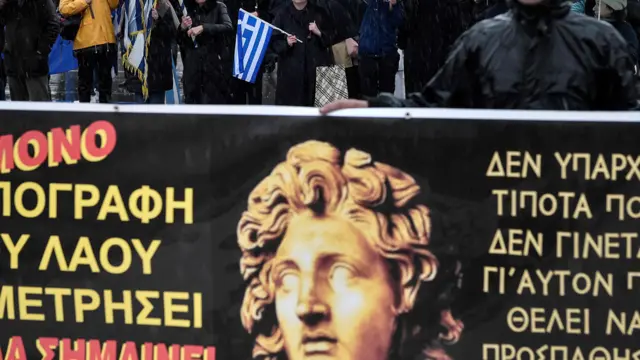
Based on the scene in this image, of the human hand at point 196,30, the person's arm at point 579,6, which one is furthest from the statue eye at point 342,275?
the human hand at point 196,30

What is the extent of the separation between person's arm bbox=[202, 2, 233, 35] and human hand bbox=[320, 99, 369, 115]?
7758 mm

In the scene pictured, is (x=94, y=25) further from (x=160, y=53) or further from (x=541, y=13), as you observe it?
(x=541, y=13)

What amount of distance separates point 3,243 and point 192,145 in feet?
2.83

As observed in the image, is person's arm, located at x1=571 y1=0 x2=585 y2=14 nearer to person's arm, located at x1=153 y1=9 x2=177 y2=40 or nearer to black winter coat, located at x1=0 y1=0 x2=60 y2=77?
person's arm, located at x1=153 y1=9 x2=177 y2=40

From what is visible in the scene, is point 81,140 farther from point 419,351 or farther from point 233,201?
point 419,351

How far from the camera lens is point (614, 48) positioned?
4773 mm

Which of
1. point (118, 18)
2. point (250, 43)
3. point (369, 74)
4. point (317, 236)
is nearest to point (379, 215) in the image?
point (317, 236)

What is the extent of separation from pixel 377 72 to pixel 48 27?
3.36 metres

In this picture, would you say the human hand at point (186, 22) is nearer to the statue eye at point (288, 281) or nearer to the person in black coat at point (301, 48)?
the person in black coat at point (301, 48)

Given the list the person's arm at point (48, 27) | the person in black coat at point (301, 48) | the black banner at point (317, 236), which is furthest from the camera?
the person's arm at point (48, 27)

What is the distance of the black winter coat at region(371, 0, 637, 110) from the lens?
4.76 meters

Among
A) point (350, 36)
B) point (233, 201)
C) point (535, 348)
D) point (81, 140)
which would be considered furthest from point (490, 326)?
point (350, 36)

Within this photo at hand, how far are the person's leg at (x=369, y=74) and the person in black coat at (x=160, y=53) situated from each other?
1.98 metres

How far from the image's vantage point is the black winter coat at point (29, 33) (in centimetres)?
1264
